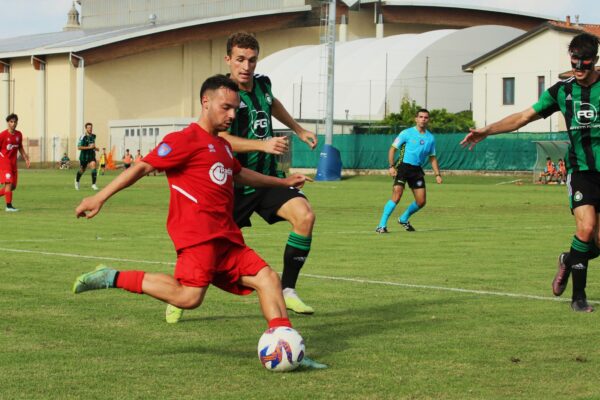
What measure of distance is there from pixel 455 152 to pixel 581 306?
51.0 metres

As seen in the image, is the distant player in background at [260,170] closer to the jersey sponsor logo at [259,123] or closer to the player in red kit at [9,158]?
the jersey sponsor logo at [259,123]

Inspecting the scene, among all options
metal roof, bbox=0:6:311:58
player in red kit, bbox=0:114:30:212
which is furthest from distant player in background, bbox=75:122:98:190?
metal roof, bbox=0:6:311:58

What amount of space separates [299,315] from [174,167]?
250cm

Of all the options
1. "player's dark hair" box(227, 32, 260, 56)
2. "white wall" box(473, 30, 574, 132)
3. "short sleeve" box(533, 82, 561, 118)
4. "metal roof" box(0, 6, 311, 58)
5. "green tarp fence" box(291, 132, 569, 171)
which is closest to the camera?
"player's dark hair" box(227, 32, 260, 56)

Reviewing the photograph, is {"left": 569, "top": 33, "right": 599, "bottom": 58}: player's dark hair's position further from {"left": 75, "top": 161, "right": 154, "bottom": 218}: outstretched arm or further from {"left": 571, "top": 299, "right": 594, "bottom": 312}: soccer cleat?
{"left": 75, "top": 161, "right": 154, "bottom": 218}: outstretched arm

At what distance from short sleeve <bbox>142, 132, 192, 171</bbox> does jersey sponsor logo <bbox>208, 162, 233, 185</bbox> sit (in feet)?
0.61

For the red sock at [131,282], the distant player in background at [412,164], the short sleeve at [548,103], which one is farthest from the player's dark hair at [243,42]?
the distant player in background at [412,164]

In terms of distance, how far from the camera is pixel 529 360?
730 centimetres

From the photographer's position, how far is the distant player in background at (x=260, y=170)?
9.09 m

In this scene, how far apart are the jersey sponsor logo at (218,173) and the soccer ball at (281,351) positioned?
3.48 feet

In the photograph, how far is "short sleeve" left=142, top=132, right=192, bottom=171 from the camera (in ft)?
23.7

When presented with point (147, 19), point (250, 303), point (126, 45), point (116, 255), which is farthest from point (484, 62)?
point (250, 303)

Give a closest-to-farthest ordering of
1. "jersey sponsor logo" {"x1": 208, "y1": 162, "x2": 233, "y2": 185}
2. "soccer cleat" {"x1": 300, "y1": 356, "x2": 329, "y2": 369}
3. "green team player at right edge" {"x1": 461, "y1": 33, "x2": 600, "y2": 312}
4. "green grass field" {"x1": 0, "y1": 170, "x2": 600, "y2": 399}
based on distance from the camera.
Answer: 1. "green grass field" {"x1": 0, "y1": 170, "x2": 600, "y2": 399}
2. "soccer cleat" {"x1": 300, "y1": 356, "x2": 329, "y2": 369}
3. "jersey sponsor logo" {"x1": 208, "y1": 162, "x2": 233, "y2": 185}
4. "green team player at right edge" {"x1": 461, "y1": 33, "x2": 600, "y2": 312}

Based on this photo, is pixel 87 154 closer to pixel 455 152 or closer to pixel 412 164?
pixel 412 164
